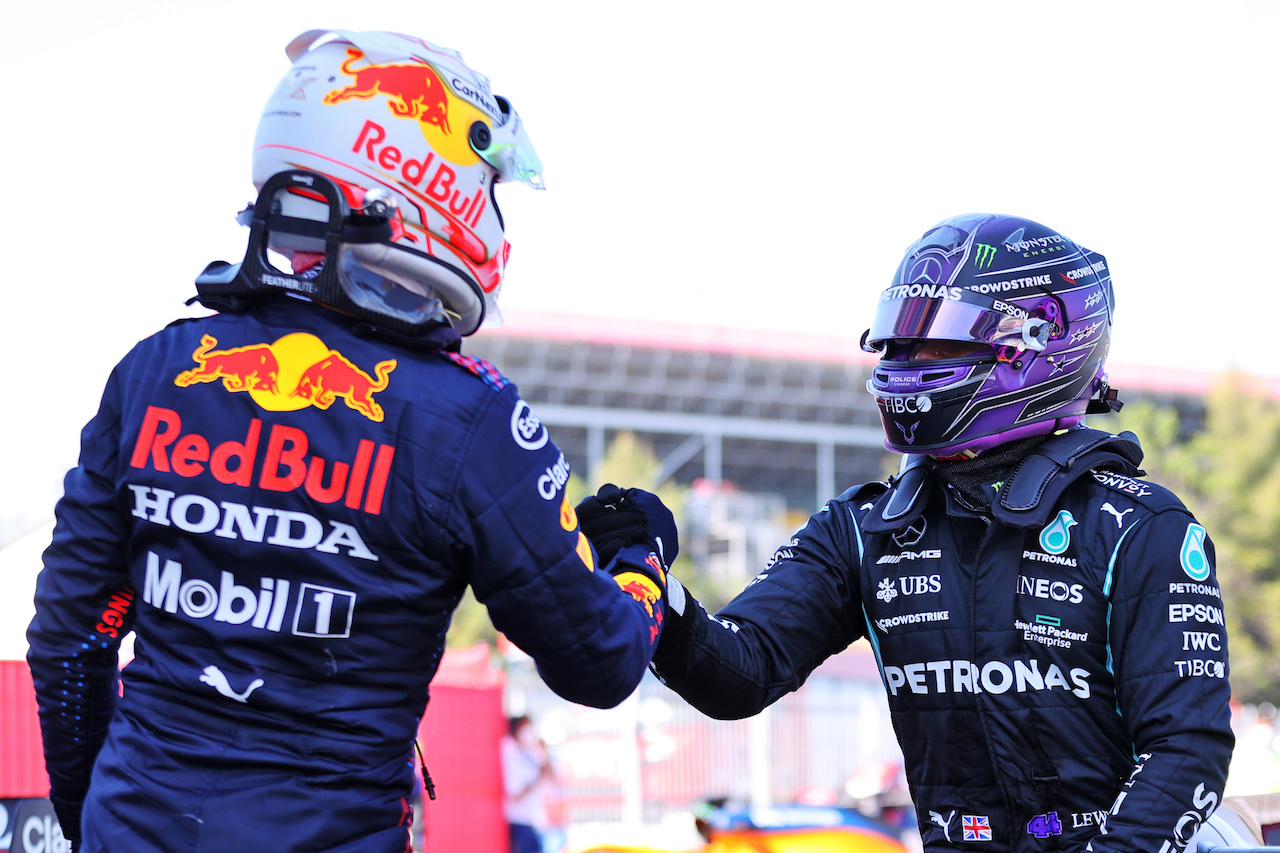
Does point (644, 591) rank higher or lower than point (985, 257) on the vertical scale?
lower

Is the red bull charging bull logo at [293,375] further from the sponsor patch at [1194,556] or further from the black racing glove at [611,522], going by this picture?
the sponsor patch at [1194,556]

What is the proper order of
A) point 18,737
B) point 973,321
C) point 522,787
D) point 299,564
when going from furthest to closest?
point 522,787
point 18,737
point 973,321
point 299,564

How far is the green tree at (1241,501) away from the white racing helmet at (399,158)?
4382 cm

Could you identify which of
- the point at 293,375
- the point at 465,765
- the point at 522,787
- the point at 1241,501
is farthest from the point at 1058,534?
the point at 1241,501

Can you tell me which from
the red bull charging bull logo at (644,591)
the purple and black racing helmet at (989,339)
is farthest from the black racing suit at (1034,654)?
the red bull charging bull logo at (644,591)

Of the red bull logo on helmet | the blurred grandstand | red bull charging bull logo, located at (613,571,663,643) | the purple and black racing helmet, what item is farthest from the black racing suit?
the blurred grandstand

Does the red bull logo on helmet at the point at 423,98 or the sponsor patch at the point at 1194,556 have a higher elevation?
the red bull logo on helmet at the point at 423,98

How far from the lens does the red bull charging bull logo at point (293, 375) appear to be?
6.64 feet

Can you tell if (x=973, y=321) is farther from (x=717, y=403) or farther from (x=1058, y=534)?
(x=717, y=403)

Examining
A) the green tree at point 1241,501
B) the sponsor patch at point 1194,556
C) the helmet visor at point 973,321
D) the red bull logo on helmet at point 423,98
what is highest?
the green tree at point 1241,501

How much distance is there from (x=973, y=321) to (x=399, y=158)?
1.38 meters

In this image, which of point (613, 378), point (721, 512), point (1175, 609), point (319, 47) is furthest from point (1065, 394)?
point (613, 378)

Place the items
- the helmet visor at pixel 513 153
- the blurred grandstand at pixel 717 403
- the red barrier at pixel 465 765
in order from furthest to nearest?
the blurred grandstand at pixel 717 403, the red barrier at pixel 465 765, the helmet visor at pixel 513 153

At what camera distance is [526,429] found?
2.12 m
